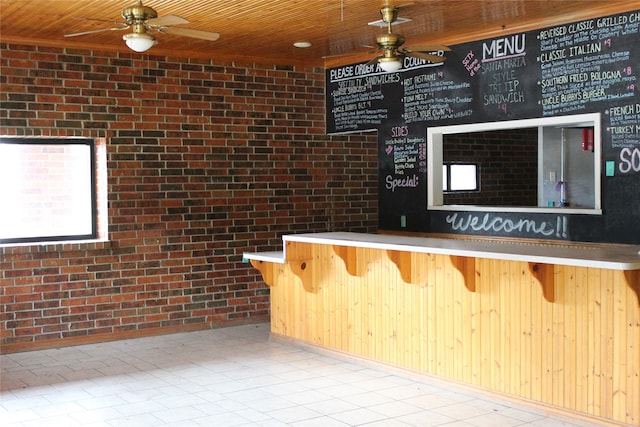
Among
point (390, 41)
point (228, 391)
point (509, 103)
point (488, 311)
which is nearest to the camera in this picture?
point (488, 311)

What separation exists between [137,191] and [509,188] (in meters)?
4.90

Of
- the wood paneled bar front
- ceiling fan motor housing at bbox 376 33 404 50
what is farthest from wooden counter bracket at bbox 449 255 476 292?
ceiling fan motor housing at bbox 376 33 404 50

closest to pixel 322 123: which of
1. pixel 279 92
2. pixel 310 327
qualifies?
pixel 279 92

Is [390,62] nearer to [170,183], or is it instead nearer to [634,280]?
[634,280]

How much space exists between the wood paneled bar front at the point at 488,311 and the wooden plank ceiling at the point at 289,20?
177 cm

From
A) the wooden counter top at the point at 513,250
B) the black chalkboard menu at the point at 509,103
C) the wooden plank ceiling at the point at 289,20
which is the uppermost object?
the wooden plank ceiling at the point at 289,20

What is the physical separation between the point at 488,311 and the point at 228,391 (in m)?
1.92

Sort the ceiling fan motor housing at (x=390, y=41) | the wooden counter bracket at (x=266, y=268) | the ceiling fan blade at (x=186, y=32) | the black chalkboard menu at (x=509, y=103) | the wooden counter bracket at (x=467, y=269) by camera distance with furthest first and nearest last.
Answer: the wooden counter bracket at (x=266, y=268) < the black chalkboard menu at (x=509, y=103) < the ceiling fan motor housing at (x=390, y=41) < the wooden counter bracket at (x=467, y=269) < the ceiling fan blade at (x=186, y=32)

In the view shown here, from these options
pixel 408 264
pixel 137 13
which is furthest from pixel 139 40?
pixel 408 264

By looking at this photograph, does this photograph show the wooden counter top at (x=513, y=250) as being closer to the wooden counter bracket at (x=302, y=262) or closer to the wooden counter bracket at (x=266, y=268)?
the wooden counter bracket at (x=302, y=262)

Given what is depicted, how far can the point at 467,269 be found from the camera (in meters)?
5.27

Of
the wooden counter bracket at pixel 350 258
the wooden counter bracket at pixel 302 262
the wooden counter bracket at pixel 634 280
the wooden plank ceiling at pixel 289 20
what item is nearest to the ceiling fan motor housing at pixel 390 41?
the wooden plank ceiling at pixel 289 20

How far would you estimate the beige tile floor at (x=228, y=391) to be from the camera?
4848 mm

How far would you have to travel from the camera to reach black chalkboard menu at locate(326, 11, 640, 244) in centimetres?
566
